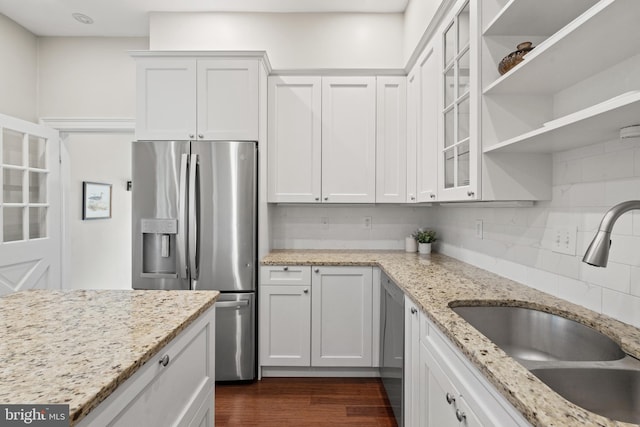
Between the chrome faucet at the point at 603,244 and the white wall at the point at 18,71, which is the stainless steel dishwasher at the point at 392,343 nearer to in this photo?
the chrome faucet at the point at 603,244

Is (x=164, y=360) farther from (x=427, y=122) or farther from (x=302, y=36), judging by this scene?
(x=302, y=36)

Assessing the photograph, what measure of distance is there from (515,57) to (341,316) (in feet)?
6.45

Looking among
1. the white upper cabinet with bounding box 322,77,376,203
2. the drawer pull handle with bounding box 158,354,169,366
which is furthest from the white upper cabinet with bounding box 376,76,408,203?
the drawer pull handle with bounding box 158,354,169,366

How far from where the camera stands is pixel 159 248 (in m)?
2.53

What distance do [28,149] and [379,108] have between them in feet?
10.2

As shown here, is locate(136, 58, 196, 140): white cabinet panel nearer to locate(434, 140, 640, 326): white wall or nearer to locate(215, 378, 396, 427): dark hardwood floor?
locate(215, 378, 396, 427): dark hardwood floor

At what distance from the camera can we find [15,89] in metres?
3.04

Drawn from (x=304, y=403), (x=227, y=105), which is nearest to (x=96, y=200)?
(x=227, y=105)

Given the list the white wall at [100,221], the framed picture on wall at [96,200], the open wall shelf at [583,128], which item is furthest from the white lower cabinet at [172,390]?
the framed picture on wall at [96,200]

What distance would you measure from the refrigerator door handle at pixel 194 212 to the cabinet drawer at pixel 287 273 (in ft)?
1.68

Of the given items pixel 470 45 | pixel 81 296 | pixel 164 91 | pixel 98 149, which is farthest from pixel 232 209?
pixel 98 149

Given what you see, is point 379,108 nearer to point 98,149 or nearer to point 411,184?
point 411,184

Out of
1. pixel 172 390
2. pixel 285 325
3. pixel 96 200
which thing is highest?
pixel 96 200

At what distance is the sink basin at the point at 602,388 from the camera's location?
2.94 ft
